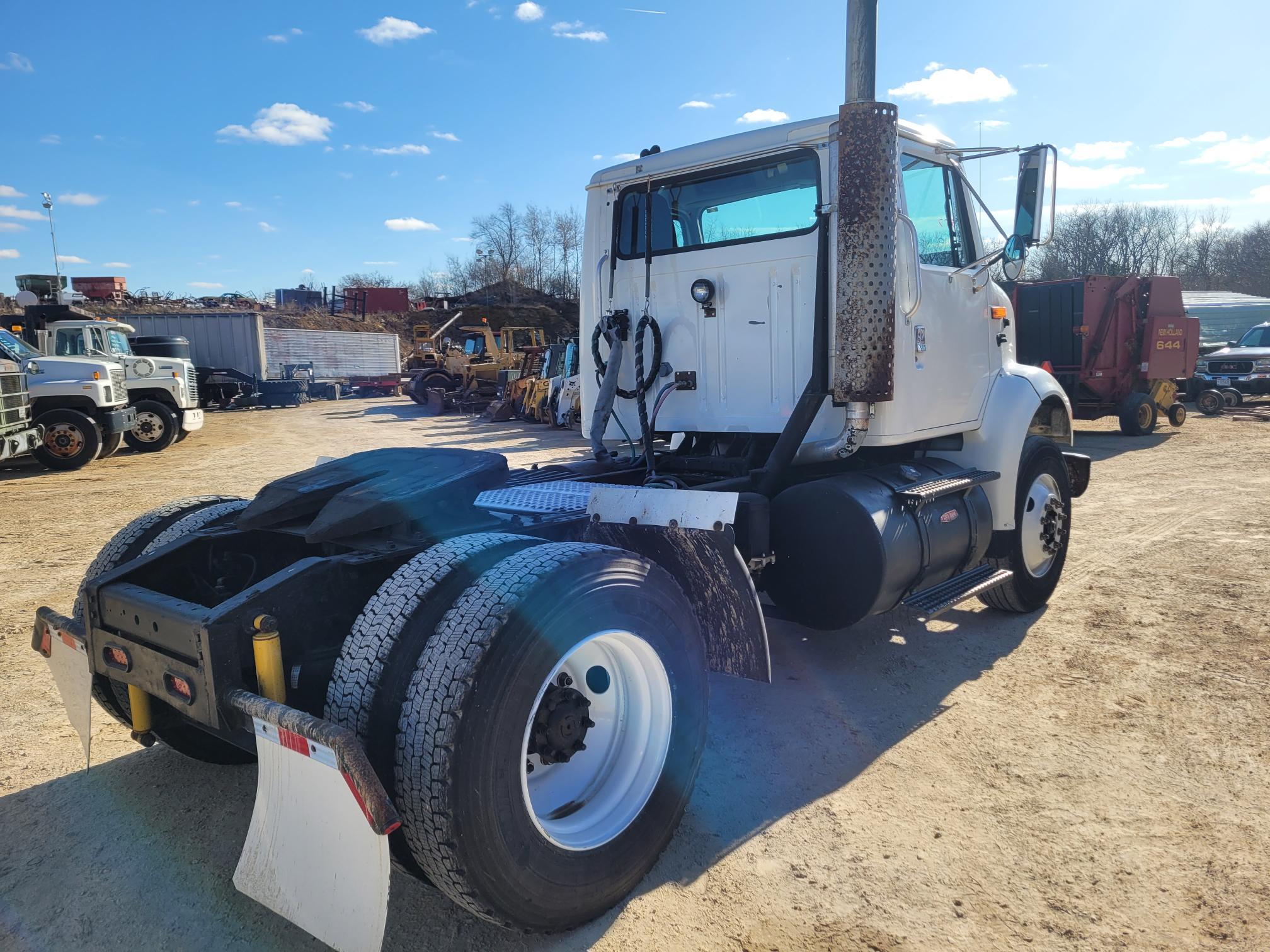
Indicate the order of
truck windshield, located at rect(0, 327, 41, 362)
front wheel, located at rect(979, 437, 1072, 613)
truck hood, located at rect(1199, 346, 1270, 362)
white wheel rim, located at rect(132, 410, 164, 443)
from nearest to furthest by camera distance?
front wheel, located at rect(979, 437, 1072, 613) → truck windshield, located at rect(0, 327, 41, 362) → white wheel rim, located at rect(132, 410, 164, 443) → truck hood, located at rect(1199, 346, 1270, 362)

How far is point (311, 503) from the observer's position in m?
3.35

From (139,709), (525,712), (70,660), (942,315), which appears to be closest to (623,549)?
(525,712)

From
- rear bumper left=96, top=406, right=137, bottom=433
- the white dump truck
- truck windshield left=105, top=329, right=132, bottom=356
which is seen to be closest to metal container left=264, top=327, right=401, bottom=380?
truck windshield left=105, top=329, right=132, bottom=356

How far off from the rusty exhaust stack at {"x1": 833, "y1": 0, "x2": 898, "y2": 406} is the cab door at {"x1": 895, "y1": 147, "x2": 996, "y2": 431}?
288 millimetres

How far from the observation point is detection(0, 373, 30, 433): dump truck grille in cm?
1141

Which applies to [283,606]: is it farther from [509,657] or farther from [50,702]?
[50,702]

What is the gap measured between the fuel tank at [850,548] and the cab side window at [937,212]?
1.35m

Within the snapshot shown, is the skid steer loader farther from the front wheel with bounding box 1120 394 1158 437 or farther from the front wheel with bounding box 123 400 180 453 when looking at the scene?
the front wheel with bounding box 123 400 180 453

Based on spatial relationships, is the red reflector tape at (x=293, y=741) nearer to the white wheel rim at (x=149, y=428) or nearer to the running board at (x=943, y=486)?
the running board at (x=943, y=486)

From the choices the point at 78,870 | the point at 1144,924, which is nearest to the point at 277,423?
the point at 78,870

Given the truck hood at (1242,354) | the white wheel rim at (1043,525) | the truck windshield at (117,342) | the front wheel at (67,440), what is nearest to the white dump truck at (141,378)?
the truck windshield at (117,342)

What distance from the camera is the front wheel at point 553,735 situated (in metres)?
2.18

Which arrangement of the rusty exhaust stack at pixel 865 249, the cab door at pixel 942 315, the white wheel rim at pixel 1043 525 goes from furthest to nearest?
the white wheel rim at pixel 1043 525 < the cab door at pixel 942 315 < the rusty exhaust stack at pixel 865 249

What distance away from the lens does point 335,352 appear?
43.4 metres
